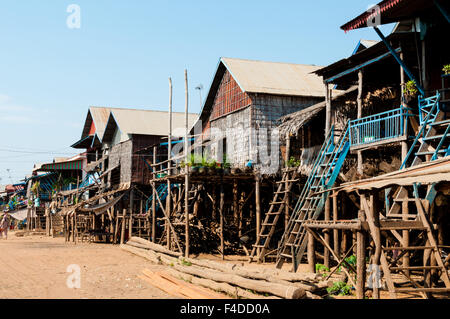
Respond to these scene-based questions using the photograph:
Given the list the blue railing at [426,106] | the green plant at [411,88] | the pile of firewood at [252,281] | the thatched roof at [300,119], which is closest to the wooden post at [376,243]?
the pile of firewood at [252,281]

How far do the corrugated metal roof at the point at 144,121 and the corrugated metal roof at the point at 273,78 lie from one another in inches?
359

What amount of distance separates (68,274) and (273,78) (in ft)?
40.6

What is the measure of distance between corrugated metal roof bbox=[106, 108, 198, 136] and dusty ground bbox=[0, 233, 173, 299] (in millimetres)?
10748

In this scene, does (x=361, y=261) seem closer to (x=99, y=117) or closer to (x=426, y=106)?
(x=426, y=106)

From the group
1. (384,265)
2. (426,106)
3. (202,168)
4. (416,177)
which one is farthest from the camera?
(202,168)

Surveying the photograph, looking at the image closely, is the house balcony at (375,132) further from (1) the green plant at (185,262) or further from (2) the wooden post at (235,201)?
(2) the wooden post at (235,201)

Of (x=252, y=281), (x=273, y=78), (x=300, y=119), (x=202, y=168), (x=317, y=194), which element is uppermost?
(x=273, y=78)

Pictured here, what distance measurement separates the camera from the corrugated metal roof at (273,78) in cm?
2120

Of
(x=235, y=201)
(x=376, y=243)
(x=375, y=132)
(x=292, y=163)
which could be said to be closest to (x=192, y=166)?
(x=235, y=201)

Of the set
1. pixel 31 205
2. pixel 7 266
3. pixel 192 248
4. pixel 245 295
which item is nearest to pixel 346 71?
pixel 245 295

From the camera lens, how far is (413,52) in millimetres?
14008

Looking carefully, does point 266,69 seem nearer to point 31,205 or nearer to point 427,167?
point 427,167

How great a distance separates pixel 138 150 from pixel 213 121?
6135 millimetres

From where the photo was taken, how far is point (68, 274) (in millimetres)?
14477
